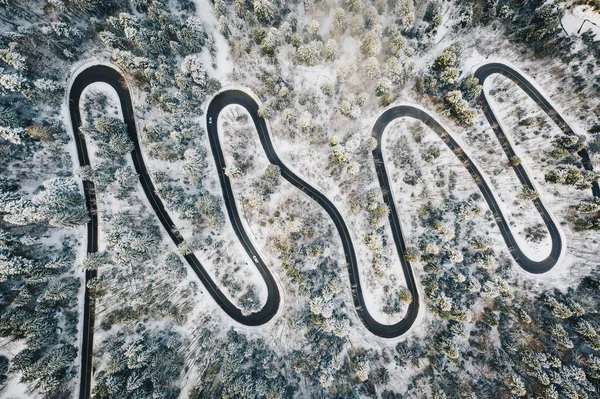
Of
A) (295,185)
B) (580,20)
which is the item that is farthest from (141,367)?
(580,20)

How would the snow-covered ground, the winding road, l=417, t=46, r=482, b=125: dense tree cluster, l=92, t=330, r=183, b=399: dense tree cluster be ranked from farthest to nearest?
l=417, t=46, r=482, b=125: dense tree cluster, the winding road, the snow-covered ground, l=92, t=330, r=183, b=399: dense tree cluster

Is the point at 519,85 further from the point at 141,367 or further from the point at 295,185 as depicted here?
the point at 141,367

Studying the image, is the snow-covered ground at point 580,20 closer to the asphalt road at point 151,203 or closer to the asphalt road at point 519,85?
the asphalt road at point 519,85

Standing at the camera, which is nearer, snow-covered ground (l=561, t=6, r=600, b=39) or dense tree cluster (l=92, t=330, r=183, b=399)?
dense tree cluster (l=92, t=330, r=183, b=399)

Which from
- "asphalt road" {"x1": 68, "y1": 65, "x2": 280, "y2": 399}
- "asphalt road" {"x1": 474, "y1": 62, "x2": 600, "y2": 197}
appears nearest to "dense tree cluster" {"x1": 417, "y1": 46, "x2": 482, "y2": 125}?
"asphalt road" {"x1": 474, "y1": 62, "x2": 600, "y2": 197}

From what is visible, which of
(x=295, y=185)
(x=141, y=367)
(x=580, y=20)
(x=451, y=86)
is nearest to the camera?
(x=141, y=367)

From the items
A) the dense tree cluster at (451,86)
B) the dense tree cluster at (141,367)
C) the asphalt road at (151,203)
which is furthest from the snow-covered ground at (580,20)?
the dense tree cluster at (141,367)

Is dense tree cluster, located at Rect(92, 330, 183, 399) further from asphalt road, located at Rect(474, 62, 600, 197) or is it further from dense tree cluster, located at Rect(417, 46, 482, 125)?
asphalt road, located at Rect(474, 62, 600, 197)
